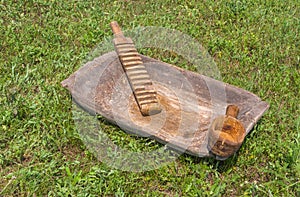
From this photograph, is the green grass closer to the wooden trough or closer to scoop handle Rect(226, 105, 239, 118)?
the wooden trough

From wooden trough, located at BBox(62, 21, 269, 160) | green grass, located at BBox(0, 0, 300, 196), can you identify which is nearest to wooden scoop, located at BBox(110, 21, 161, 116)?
wooden trough, located at BBox(62, 21, 269, 160)

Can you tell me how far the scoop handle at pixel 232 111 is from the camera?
310 centimetres

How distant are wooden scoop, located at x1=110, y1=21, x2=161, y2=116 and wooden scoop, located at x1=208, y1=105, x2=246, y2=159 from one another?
24.6 inches

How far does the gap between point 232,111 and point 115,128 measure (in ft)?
3.22

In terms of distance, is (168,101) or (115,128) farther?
(168,101)

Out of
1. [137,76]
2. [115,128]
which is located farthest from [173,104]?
[115,128]

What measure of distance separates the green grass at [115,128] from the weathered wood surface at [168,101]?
17cm

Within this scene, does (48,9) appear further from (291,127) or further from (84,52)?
(291,127)

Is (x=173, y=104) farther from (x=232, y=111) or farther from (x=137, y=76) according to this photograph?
(x=232, y=111)

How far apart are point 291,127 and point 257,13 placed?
78.5 inches

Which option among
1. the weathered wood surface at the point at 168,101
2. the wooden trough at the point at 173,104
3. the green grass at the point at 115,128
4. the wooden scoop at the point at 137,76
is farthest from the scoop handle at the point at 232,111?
the wooden scoop at the point at 137,76

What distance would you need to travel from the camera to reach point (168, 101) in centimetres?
352

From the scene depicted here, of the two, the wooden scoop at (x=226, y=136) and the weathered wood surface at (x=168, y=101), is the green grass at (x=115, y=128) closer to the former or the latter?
the weathered wood surface at (x=168, y=101)

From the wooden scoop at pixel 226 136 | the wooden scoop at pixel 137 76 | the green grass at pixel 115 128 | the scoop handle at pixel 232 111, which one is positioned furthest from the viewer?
the wooden scoop at pixel 137 76
